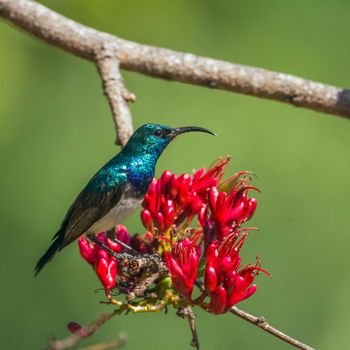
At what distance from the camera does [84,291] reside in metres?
5.93

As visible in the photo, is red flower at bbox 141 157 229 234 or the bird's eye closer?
red flower at bbox 141 157 229 234

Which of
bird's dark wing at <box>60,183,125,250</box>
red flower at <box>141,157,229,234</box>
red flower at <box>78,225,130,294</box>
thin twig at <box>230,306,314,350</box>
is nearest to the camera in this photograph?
thin twig at <box>230,306,314,350</box>

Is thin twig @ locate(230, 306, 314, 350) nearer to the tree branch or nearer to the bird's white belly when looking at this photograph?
the bird's white belly

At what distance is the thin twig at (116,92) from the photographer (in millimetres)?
4008

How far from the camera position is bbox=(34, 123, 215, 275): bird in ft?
13.2

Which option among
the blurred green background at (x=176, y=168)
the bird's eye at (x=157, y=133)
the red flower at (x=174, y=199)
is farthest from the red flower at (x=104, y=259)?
the blurred green background at (x=176, y=168)

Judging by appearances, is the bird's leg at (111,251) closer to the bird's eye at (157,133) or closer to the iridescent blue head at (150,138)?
the iridescent blue head at (150,138)

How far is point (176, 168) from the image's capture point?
238 inches

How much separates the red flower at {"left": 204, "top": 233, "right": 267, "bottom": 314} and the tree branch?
1.29 metres

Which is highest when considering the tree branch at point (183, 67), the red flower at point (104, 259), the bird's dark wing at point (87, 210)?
the tree branch at point (183, 67)

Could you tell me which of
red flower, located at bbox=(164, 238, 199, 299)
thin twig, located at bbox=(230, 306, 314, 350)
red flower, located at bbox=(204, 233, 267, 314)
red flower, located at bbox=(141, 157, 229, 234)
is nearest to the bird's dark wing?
red flower, located at bbox=(141, 157, 229, 234)

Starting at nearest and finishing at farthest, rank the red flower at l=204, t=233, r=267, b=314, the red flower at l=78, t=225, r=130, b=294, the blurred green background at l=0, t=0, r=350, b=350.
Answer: the red flower at l=204, t=233, r=267, b=314, the red flower at l=78, t=225, r=130, b=294, the blurred green background at l=0, t=0, r=350, b=350

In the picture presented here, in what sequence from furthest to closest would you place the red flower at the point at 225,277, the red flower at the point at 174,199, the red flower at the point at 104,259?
1. the red flower at the point at 174,199
2. the red flower at the point at 104,259
3. the red flower at the point at 225,277

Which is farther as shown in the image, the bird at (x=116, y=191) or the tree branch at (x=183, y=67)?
the tree branch at (x=183, y=67)
